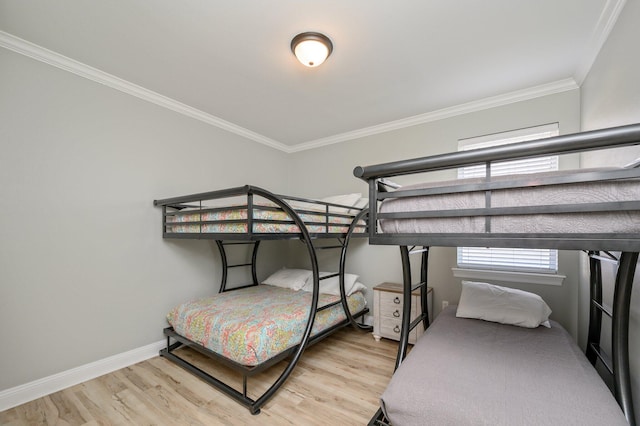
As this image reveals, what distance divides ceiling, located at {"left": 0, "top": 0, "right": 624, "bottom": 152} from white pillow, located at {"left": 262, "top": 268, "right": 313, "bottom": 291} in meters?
1.84

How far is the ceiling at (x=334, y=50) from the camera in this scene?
1.55 meters

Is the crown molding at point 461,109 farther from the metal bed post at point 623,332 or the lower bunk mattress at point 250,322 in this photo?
the lower bunk mattress at point 250,322

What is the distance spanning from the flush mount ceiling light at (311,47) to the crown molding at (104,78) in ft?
4.84

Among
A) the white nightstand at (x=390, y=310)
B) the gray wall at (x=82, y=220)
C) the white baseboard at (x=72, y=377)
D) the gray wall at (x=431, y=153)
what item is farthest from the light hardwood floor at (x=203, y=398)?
the gray wall at (x=431, y=153)

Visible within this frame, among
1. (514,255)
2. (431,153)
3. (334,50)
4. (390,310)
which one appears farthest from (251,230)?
(514,255)

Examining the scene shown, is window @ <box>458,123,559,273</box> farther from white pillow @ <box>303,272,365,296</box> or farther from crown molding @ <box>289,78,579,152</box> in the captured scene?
white pillow @ <box>303,272,365,296</box>

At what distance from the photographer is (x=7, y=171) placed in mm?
1787

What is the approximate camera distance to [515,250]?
2508 millimetres

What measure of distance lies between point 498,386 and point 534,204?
0.78 metres

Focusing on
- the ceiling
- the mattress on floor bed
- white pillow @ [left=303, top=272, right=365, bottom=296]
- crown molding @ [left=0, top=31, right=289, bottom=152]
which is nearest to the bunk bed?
the mattress on floor bed

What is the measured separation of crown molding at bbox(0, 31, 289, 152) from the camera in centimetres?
182

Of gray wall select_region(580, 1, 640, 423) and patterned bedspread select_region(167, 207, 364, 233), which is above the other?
gray wall select_region(580, 1, 640, 423)

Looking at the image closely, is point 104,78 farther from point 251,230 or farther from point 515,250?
point 515,250

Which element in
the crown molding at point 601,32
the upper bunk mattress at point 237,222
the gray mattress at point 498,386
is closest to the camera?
the gray mattress at point 498,386
